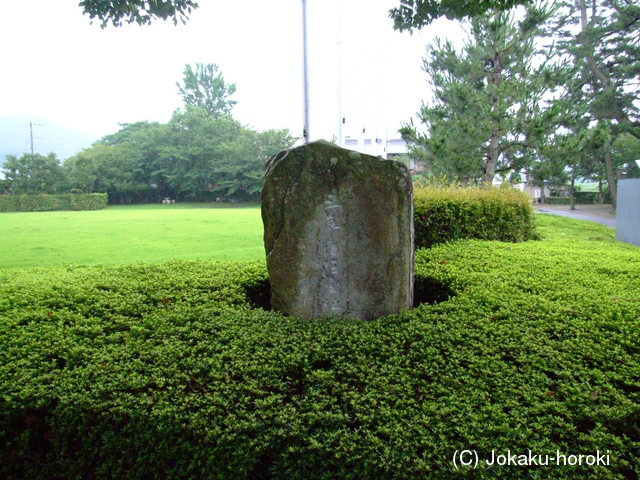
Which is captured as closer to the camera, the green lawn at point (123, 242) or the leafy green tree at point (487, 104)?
A: the green lawn at point (123, 242)

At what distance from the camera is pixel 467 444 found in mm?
1521

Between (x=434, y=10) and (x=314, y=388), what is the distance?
3845 millimetres

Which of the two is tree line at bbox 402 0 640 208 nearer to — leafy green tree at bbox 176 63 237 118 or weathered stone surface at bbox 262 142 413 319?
weathered stone surface at bbox 262 142 413 319

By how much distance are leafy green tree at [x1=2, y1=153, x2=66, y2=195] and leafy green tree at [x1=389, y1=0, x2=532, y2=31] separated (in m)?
21.9

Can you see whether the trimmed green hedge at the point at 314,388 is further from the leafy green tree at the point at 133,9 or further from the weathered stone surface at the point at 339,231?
the leafy green tree at the point at 133,9

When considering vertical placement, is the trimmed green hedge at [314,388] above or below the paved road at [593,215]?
below

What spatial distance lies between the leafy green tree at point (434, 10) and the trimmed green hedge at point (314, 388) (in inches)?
110

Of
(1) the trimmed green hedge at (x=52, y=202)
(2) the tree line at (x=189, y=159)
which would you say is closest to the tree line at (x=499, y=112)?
(2) the tree line at (x=189, y=159)

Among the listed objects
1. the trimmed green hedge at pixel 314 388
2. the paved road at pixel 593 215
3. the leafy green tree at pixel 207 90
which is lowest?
the trimmed green hedge at pixel 314 388

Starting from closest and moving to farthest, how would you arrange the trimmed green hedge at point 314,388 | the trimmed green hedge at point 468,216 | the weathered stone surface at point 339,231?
the trimmed green hedge at point 314,388 → the weathered stone surface at point 339,231 → the trimmed green hedge at point 468,216

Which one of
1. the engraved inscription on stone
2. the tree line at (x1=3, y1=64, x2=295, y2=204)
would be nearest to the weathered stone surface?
the engraved inscription on stone

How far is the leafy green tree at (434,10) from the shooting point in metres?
4.09

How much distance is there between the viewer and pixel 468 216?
5457 mm

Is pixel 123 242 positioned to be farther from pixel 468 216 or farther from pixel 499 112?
pixel 499 112
